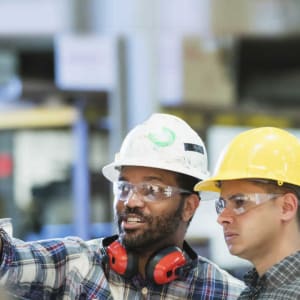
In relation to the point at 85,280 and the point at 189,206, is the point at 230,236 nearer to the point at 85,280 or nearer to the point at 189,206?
the point at 189,206

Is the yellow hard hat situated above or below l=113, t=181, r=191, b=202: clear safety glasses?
above

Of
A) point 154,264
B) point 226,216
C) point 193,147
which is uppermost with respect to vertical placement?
point 193,147

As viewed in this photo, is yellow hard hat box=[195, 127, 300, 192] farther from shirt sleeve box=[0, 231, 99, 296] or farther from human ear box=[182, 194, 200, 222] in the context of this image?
shirt sleeve box=[0, 231, 99, 296]

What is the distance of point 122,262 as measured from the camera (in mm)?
3424

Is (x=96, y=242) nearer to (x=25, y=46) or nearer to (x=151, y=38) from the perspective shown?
(x=151, y=38)

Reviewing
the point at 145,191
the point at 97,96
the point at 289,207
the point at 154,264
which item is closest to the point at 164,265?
the point at 154,264

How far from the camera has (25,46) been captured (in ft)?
28.4

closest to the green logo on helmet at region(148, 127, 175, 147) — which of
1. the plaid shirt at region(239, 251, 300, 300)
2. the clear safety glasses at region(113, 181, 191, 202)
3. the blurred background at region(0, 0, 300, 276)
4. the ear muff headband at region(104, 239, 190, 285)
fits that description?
the clear safety glasses at region(113, 181, 191, 202)

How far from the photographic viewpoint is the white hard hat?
3.52 metres

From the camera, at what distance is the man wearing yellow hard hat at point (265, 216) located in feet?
10.1

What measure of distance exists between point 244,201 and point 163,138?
1.82 feet

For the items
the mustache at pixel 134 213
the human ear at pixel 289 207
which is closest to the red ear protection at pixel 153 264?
the mustache at pixel 134 213

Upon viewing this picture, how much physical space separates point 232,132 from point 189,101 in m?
0.44

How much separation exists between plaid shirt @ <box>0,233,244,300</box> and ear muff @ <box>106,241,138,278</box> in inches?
2.0
